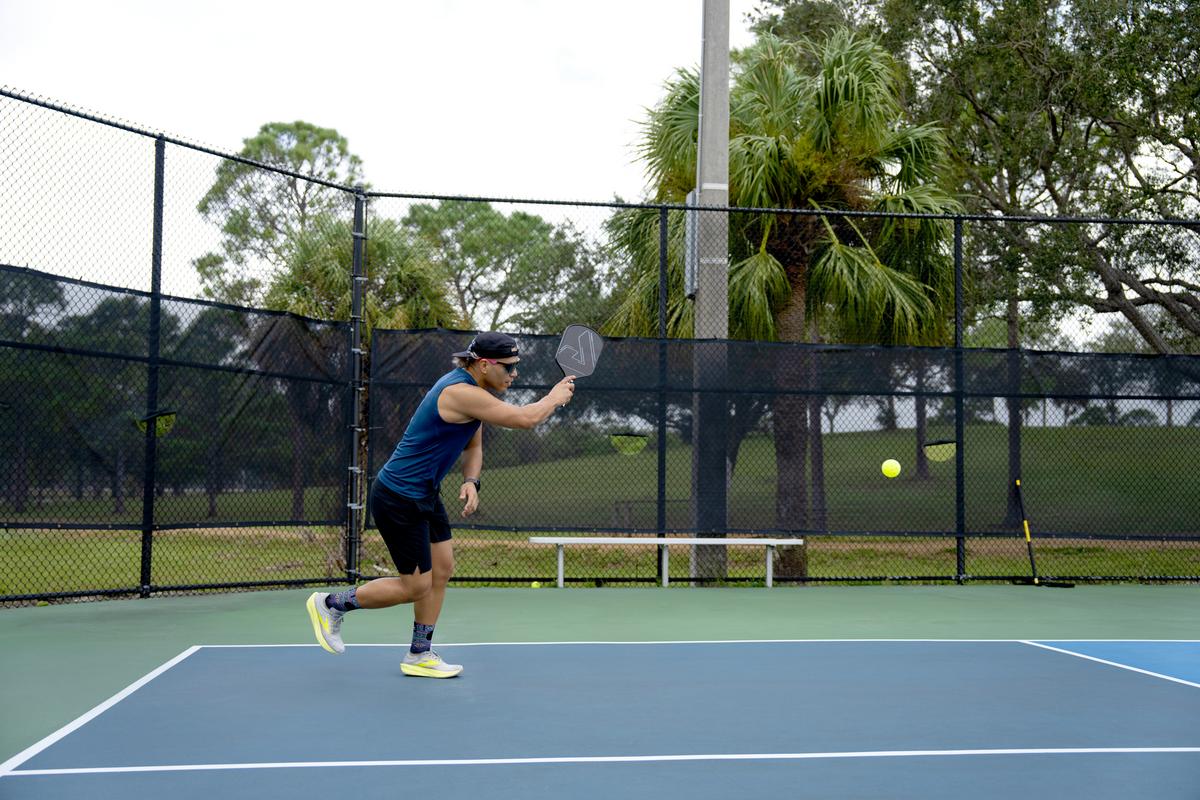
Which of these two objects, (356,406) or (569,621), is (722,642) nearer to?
(569,621)

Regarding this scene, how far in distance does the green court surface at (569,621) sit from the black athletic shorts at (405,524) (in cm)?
144

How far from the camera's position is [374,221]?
57.3 ft

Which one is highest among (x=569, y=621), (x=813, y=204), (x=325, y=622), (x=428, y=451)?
(x=813, y=204)

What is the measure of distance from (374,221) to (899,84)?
8.07m

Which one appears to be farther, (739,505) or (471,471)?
(739,505)

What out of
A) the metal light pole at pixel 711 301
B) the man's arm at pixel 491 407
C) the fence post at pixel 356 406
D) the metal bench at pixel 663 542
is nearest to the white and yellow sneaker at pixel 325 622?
the man's arm at pixel 491 407

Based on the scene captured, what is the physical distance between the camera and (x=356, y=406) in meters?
9.77

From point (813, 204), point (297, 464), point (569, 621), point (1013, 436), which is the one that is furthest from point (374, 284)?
point (569, 621)

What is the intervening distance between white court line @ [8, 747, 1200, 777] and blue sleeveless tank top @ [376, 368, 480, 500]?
171 centimetres

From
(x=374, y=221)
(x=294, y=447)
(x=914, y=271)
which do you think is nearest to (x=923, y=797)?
(x=294, y=447)

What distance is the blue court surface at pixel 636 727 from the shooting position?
13.1 ft

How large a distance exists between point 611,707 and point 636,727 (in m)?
0.41

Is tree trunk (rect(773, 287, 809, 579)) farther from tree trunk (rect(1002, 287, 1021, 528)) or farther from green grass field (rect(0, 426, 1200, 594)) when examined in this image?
tree trunk (rect(1002, 287, 1021, 528))

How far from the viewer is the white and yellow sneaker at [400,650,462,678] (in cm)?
589
